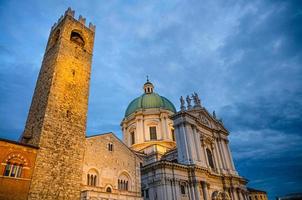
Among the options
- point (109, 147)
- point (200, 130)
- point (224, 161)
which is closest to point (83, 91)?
point (109, 147)

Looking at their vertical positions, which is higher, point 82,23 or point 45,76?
point 82,23

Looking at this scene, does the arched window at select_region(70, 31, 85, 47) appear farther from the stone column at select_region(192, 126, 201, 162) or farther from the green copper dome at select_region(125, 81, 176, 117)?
the green copper dome at select_region(125, 81, 176, 117)

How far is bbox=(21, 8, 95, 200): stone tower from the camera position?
17188 millimetres

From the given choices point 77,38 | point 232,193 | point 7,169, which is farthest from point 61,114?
point 232,193

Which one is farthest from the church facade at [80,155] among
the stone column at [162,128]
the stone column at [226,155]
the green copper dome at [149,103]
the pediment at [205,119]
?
the green copper dome at [149,103]

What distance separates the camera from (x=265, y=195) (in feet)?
191

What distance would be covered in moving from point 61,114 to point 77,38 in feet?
33.6

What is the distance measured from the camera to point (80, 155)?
19703 millimetres

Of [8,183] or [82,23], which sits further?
[82,23]

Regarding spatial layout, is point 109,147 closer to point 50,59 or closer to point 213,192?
point 50,59

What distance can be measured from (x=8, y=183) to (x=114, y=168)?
365 inches

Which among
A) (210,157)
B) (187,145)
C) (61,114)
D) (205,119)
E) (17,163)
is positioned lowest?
(17,163)

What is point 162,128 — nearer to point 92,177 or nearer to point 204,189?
A: point 204,189

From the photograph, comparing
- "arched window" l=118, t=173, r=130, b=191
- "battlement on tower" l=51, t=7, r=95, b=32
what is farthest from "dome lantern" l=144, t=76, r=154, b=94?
"arched window" l=118, t=173, r=130, b=191
